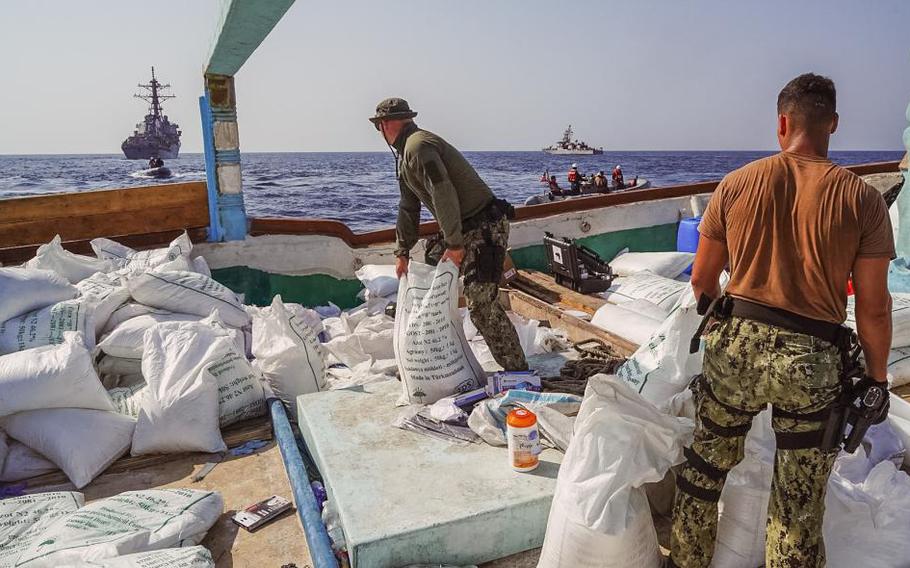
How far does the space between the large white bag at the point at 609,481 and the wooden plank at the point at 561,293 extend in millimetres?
3057

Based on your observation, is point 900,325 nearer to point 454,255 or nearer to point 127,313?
point 454,255

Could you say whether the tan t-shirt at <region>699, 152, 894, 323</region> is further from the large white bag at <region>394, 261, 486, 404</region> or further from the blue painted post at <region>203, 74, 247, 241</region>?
the blue painted post at <region>203, 74, 247, 241</region>

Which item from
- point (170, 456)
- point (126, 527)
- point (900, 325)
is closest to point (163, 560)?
point (126, 527)

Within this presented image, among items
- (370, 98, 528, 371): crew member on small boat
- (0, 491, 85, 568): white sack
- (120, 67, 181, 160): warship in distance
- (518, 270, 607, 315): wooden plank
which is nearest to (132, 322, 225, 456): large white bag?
(0, 491, 85, 568): white sack

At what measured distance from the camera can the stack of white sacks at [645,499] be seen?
→ 1.90 m

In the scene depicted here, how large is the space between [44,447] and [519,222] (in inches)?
187

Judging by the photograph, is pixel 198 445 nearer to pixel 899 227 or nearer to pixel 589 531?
pixel 589 531

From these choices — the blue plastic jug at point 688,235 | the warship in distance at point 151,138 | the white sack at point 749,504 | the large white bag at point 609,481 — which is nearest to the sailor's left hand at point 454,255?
the large white bag at point 609,481

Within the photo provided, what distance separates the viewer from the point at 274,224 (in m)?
5.73

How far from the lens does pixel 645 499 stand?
6.61 feet

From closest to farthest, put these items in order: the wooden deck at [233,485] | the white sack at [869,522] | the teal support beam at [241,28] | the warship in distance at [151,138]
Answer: the white sack at [869,522], the wooden deck at [233,485], the teal support beam at [241,28], the warship in distance at [151,138]

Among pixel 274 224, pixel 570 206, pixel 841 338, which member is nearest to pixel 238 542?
pixel 841 338

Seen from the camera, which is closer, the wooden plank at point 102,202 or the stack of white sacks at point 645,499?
the stack of white sacks at point 645,499

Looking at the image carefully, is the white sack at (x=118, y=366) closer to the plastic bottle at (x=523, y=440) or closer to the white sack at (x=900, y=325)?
the plastic bottle at (x=523, y=440)
